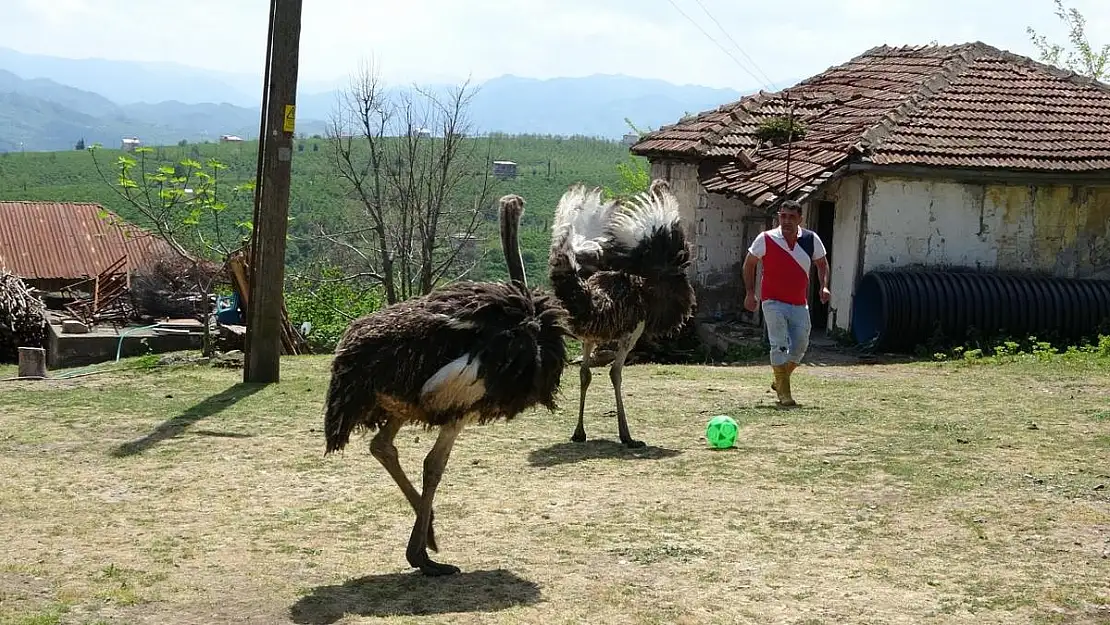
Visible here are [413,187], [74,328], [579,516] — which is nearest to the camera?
[579,516]

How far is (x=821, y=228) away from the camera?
2116cm

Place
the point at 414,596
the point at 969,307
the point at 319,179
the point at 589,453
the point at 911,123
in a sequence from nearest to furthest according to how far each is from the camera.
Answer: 1. the point at 414,596
2. the point at 589,453
3. the point at 969,307
4. the point at 911,123
5. the point at 319,179

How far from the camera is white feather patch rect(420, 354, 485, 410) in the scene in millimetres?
6137

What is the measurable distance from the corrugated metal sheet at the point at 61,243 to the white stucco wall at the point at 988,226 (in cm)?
1656

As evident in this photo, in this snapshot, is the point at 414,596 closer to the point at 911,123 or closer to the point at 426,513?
the point at 426,513

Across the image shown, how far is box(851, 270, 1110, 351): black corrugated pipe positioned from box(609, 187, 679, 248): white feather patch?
776 centimetres

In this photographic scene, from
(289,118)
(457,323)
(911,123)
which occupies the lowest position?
(457,323)

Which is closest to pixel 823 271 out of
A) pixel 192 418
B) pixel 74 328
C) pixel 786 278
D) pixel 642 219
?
pixel 786 278

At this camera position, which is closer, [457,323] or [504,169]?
[457,323]

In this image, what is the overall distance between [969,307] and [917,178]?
1981 millimetres

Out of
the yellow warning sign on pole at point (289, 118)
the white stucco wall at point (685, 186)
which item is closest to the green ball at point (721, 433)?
the yellow warning sign on pole at point (289, 118)

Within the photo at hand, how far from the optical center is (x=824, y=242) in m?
20.7

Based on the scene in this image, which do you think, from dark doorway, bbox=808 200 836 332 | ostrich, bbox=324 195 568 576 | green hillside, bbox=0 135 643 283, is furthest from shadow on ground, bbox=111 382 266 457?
green hillside, bbox=0 135 643 283

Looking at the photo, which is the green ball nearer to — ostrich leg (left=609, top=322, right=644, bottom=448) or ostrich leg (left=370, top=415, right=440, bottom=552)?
ostrich leg (left=609, top=322, right=644, bottom=448)
